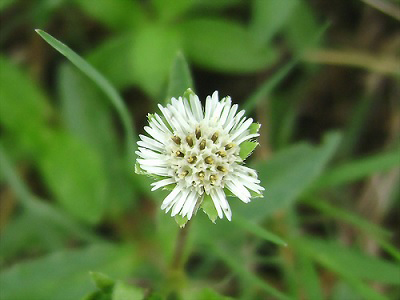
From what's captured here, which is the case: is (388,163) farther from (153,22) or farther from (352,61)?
(153,22)

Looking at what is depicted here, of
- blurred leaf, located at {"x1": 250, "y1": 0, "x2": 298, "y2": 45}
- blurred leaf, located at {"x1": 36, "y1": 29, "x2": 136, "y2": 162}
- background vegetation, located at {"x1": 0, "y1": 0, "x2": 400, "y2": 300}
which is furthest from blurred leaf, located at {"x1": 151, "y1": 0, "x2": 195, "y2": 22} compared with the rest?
blurred leaf, located at {"x1": 36, "y1": 29, "x2": 136, "y2": 162}

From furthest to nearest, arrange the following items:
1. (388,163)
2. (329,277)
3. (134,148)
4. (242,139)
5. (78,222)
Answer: (329,277)
(78,222)
(388,163)
(134,148)
(242,139)

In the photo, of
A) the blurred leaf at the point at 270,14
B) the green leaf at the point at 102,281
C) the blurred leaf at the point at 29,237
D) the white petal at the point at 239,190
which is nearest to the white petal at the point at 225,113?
the white petal at the point at 239,190

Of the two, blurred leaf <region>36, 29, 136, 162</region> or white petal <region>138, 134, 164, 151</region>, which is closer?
white petal <region>138, 134, 164, 151</region>

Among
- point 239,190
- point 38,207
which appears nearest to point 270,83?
point 239,190

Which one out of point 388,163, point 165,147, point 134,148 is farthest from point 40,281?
point 388,163

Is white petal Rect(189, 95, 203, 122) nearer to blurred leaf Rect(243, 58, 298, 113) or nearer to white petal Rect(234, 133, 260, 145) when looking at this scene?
white petal Rect(234, 133, 260, 145)

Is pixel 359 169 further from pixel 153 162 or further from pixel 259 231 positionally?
pixel 153 162
